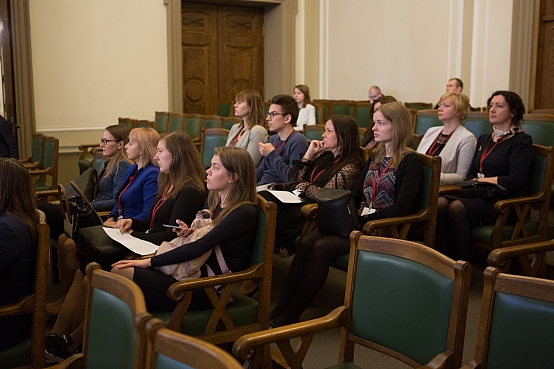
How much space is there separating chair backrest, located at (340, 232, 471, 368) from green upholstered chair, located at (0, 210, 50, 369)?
1.06 m

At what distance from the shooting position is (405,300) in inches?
71.8

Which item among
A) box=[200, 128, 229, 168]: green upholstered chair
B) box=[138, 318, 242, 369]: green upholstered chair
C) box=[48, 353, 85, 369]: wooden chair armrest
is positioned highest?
box=[200, 128, 229, 168]: green upholstered chair

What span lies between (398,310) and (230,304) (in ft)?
2.86

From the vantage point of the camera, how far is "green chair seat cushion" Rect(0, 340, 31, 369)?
2150 millimetres

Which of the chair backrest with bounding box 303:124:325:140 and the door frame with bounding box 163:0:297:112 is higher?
the door frame with bounding box 163:0:297:112

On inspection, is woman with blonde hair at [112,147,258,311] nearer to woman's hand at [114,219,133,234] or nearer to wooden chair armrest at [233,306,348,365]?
woman's hand at [114,219,133,234]

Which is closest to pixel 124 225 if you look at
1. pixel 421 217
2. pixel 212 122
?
pixel 421 217

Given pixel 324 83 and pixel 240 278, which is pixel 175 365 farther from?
pixel 324 83

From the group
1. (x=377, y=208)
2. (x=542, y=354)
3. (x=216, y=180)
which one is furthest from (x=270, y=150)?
(x=542, y=354)

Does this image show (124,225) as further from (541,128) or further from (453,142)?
(541,128)

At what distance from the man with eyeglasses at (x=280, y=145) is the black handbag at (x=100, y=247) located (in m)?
1.43

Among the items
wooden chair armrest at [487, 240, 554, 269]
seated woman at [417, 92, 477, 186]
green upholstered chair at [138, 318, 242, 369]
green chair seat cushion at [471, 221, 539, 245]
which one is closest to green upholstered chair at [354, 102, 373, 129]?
seated woman at [417, 92, 477, 186]

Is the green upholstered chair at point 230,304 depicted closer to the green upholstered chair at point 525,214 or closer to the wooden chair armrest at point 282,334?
the wooden chair armrest at point 282,334

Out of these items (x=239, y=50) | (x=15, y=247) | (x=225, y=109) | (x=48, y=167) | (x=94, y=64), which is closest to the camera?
(x=15, y=247)
